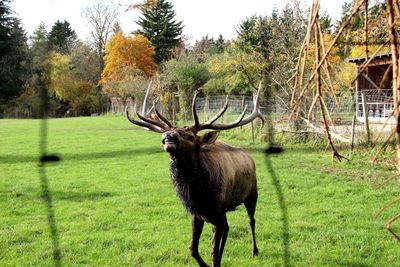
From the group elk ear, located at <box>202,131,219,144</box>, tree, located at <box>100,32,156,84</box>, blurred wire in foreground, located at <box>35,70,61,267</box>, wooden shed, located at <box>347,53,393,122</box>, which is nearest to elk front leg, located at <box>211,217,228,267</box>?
elk ear, located at <box>202,131,219,144</box>

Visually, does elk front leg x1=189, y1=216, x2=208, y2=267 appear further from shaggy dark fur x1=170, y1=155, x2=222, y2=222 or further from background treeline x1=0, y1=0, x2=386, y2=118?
background treeline x1=0, y1=0, x2=386, y2=118

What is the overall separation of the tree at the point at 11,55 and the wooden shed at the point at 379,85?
303cm

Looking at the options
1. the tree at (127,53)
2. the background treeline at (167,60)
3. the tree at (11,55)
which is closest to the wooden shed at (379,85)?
the background treeline at (167,60)

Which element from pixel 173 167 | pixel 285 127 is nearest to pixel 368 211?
pixel 173 167

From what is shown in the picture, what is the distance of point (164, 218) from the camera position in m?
5.96

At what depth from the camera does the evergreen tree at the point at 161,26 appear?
3848 mm

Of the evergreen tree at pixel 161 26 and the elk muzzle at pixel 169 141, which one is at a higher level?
the evergreen tree at pixel 161 26

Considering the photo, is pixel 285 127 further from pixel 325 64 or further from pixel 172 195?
pixel 325 64

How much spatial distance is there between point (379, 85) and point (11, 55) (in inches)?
160

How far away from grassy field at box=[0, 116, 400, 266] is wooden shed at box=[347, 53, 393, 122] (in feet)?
3.48

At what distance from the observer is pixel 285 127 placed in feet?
43.0

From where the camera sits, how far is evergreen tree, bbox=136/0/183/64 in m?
3.85

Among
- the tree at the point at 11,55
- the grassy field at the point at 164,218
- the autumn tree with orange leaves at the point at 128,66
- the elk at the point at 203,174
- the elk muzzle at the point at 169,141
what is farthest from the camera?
the autumn tree with orange leaves at the point at 128,66

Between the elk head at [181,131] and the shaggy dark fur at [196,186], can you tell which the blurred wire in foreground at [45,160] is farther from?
the shaggy dark fur at [196,186]
